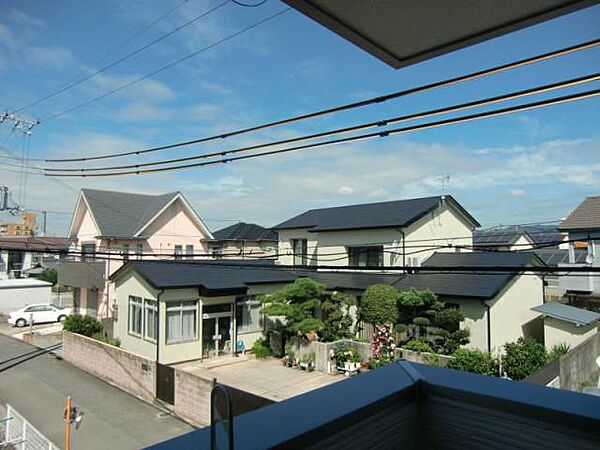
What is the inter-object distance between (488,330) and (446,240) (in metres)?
6.43

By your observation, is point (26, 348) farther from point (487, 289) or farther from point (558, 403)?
point (558, 403)

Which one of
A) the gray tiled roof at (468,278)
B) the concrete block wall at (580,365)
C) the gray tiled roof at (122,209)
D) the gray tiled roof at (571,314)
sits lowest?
the concrete block wall at (580,365)

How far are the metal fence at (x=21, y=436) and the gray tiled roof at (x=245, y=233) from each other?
17988 mm

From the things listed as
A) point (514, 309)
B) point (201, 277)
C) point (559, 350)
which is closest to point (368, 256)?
point (514, 309)

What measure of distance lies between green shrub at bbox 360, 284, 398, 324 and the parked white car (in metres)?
15.4

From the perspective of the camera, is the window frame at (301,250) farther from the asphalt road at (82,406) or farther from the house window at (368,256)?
the asphalt road at (82,406)


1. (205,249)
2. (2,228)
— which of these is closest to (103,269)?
(205,249)

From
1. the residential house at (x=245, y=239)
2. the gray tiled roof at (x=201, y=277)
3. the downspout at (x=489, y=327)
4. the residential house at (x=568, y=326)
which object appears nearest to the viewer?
the residential house at (x=568, y=326)

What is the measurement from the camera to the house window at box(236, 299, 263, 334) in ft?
46.5

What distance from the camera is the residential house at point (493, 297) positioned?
11.4 meters

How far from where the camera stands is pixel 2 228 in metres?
32.9

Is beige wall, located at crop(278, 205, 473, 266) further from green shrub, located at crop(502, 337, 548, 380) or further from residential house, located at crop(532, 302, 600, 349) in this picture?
green shrub, located at crop(502, 337, 548, 380)

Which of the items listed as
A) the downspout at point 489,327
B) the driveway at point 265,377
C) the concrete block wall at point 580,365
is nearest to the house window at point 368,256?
the downspout at point 489,327

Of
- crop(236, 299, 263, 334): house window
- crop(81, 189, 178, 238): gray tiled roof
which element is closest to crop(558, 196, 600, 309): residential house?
crop(236, 299, 263, 334): house window
